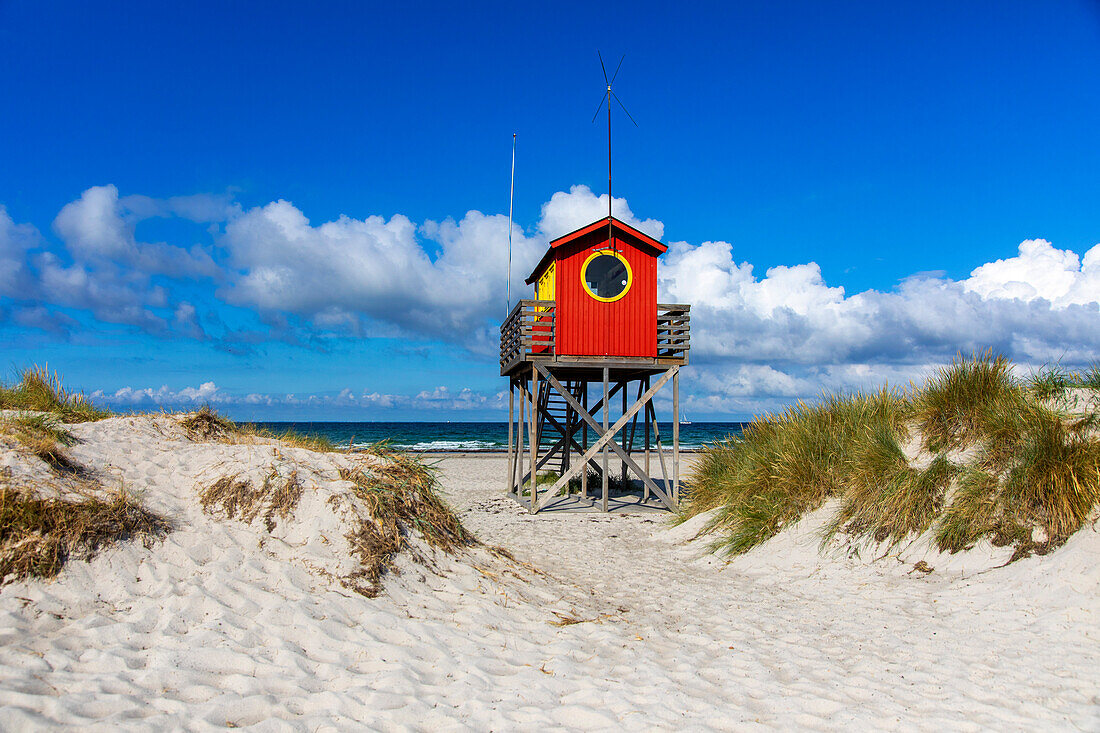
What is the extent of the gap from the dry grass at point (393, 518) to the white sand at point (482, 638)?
23cm

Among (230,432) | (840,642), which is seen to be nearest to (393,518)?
(230,432)

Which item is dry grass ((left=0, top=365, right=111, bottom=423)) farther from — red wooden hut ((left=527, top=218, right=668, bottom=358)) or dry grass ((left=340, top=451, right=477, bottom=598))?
red wooden hut ((left=527, top=218, right=668, bottom=358))

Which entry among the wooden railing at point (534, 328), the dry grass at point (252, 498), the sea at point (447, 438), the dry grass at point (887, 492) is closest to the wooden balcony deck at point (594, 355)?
the wooden railing at point (534, 328)

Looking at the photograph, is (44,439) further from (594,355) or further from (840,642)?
(594,355)

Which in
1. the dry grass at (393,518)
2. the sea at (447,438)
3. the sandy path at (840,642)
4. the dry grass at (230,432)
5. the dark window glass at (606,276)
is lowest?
the sea at (447,438)

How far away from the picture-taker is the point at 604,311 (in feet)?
47.5

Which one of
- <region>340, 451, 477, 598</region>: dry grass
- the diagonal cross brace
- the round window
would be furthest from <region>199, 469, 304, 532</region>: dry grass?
the round window

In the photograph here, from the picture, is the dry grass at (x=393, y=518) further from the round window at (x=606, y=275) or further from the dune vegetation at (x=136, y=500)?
Result: the round window at (x=606, y=275)

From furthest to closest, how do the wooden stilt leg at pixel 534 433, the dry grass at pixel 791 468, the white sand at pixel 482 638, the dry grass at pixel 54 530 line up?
the wooden stilt leg at pixel 534 433, the dry grass at pixel 791 468, the dry grass at pixel 54 530, the white sand at pixel 482 638

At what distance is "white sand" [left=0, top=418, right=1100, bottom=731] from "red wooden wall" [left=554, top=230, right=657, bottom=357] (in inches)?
283

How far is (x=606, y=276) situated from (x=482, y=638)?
1033 cm

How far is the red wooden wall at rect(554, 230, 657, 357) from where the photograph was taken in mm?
14344

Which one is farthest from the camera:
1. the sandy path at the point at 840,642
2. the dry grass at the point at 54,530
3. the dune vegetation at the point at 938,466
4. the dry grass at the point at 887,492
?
the dry grass at the point at 887,492

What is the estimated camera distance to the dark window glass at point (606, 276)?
14.4 meters
